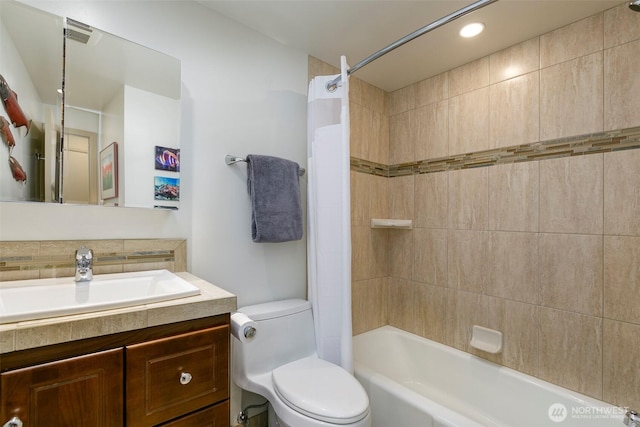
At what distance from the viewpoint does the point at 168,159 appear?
1422mm

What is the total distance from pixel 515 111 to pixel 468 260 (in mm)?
956

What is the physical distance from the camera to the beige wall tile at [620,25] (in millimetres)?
1413

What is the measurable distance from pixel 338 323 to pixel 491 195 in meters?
1.23

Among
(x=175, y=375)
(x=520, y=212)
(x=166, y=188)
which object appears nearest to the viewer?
(x=175, y=375)

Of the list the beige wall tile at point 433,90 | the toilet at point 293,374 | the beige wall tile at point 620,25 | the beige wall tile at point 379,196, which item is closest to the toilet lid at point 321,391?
the toilet at point 293,374

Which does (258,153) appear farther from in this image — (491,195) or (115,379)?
(491,195)

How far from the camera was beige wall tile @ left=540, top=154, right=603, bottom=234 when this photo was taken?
59.2 inches

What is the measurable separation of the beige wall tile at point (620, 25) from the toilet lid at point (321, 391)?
206 cm

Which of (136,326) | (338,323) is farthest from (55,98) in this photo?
(338,323)

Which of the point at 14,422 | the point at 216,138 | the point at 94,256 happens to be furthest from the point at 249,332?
the point at 216,138

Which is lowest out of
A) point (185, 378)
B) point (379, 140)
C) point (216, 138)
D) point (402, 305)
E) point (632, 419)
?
point (632, 419)

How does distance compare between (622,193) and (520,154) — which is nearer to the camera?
(622,193)

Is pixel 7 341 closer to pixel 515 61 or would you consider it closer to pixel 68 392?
pixel 68 392

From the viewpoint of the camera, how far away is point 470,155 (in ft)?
6.50
